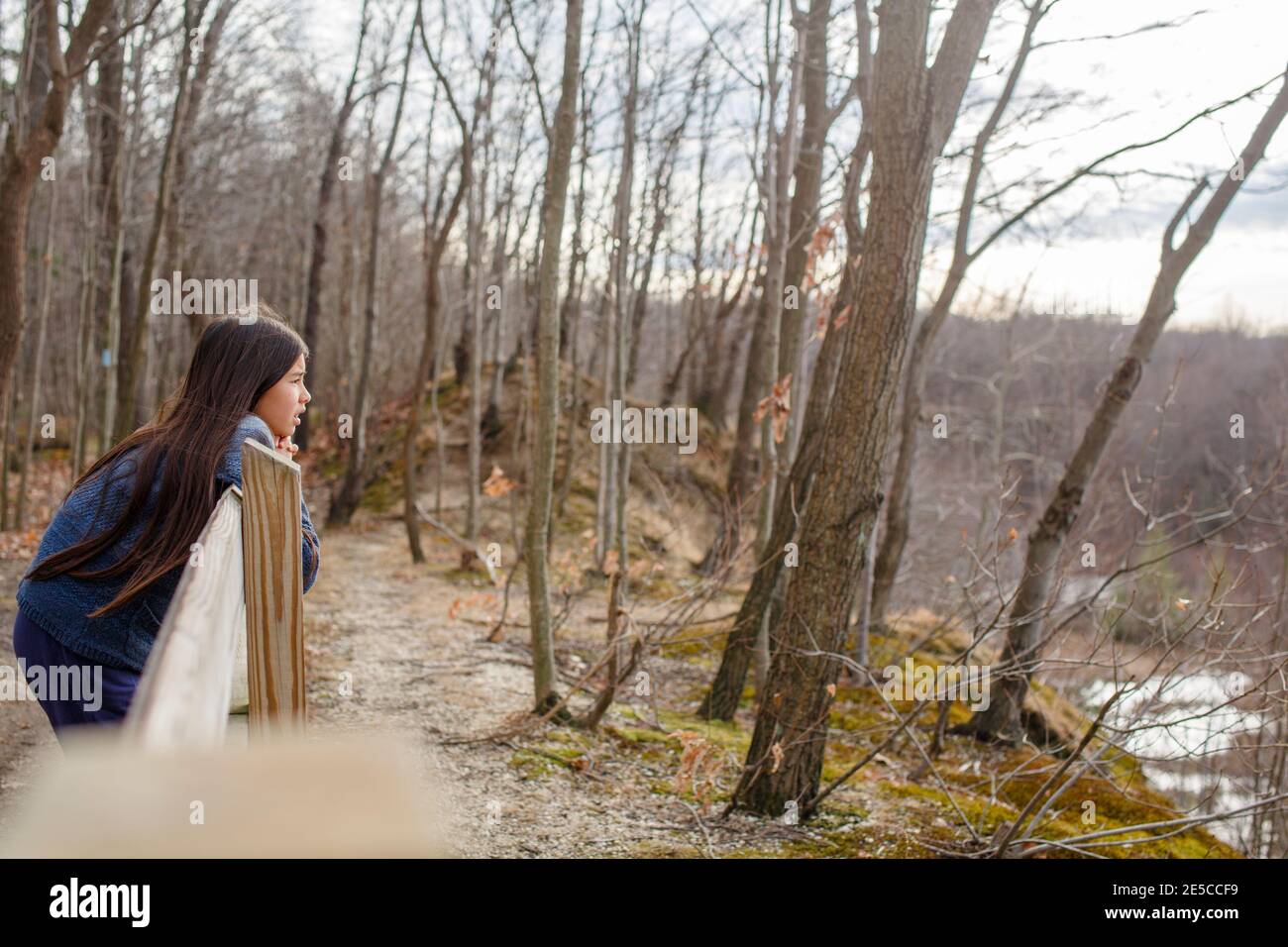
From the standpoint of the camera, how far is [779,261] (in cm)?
671

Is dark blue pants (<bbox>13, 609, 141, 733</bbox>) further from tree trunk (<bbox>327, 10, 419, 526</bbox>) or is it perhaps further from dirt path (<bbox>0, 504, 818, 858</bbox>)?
tree trunk (<bbox>327, 10, 419, 526</bbox>)

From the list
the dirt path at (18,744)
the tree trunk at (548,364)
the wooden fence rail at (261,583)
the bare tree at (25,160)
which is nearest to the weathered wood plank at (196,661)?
the wooden fence rail at (261,583)

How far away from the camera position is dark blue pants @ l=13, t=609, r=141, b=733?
7.56 feet

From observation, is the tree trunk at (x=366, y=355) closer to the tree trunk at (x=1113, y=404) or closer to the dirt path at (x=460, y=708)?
the dirt path at (x=460, y=708)

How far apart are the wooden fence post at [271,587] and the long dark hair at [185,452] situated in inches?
29.2

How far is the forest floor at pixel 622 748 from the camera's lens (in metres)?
4.71

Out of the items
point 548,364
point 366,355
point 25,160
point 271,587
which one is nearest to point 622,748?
point 548,364

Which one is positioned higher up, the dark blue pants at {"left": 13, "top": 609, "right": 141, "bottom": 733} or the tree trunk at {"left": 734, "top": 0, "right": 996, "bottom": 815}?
the tree trunk at {"left": 734, "top": 0, "right": 996, "bottom": 815}

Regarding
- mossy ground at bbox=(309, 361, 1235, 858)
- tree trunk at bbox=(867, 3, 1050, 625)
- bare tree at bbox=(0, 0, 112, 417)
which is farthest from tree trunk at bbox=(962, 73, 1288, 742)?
bare tree at bbox=(0, 0, 112, 417)

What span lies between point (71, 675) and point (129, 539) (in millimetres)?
341

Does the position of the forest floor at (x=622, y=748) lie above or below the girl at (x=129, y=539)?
below
